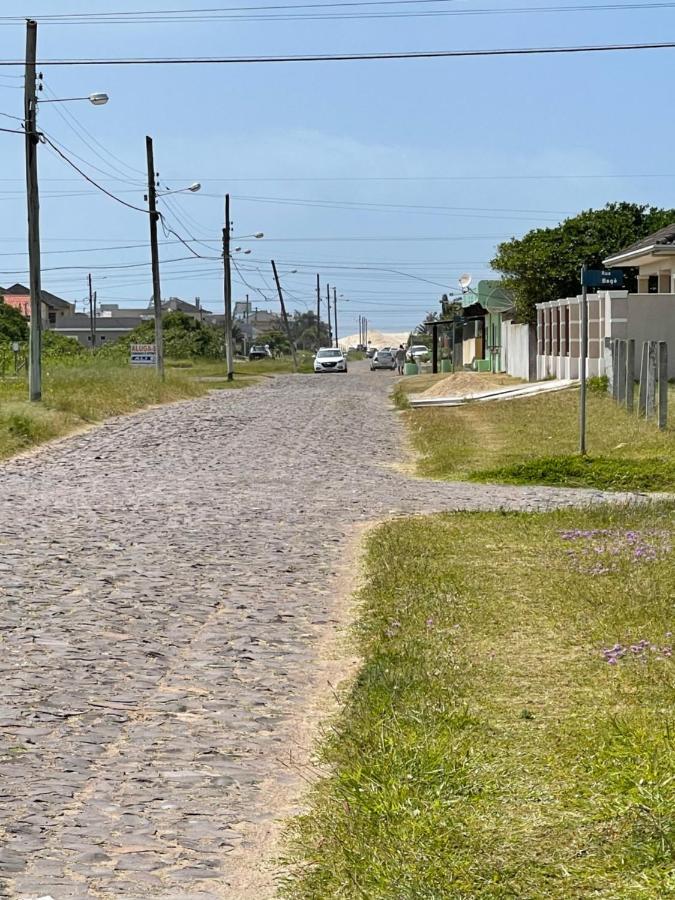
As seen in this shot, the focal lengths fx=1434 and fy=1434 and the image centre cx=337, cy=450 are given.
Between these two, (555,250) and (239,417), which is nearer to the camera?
(239,417)

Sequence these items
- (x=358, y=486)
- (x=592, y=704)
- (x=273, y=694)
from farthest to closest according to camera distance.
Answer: (x=358, y=486) → (x=273, y=694) → (x=592, y=704)

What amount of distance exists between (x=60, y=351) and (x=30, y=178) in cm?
5783

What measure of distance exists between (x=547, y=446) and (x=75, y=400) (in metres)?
15.2

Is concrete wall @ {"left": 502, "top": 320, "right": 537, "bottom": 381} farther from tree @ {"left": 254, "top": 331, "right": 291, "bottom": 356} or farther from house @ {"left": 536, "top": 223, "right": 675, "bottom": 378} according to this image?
tree @ {"left": 254, "top": 331, "right": 291, "bottom": 356}

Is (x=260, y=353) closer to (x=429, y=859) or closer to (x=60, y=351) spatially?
(x=60, y=351)

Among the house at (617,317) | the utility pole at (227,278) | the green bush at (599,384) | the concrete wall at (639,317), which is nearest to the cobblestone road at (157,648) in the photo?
the green bush at (599,384)

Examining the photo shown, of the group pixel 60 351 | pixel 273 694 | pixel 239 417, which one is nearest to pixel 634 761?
pixel 273 694

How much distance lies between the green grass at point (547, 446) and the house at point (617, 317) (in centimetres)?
243

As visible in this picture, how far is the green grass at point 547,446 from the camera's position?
18391 millimetres

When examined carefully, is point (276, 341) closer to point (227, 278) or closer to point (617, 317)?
point (227, 278)

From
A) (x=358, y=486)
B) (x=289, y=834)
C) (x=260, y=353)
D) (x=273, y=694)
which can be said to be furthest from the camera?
(x=260, y=353)

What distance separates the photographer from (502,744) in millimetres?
6254

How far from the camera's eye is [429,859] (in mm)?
4859

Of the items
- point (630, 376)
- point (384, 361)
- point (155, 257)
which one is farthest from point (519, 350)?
point (384, 361)
